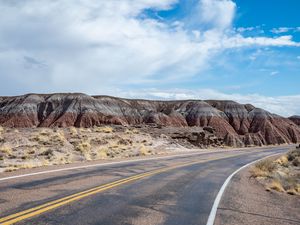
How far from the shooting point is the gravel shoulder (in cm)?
790

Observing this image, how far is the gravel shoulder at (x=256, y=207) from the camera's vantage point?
790 cm

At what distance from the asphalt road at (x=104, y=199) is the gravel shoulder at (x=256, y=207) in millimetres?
445

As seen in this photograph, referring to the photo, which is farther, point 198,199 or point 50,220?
point 198,199

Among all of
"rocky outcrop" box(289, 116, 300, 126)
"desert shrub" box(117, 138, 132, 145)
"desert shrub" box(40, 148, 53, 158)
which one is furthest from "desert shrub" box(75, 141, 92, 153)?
"rocky outcrop" box(289, 116, 300, 126)

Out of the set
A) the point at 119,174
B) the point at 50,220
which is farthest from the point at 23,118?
the point at 50,220

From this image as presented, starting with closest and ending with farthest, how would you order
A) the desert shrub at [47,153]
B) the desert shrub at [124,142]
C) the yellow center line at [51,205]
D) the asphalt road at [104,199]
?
the yellow center line at [51,205], the asphalt road at [104,199], the desert shrub at [47,153], the desert shrub at [124,142]

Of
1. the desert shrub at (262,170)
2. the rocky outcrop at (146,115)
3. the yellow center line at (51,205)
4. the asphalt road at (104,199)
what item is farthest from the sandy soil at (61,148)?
the rocky outcrop at (146,115)

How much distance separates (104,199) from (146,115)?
9442 cm

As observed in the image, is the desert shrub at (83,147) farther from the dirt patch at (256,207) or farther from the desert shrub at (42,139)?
the dirt patch at (256,207)

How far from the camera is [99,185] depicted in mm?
11289

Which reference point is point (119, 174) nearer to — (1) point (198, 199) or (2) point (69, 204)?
(1) point (198, 199)

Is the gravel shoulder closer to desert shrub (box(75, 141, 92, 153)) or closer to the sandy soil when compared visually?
the sandy soil

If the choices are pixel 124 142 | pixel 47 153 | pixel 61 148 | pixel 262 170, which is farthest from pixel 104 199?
pixel 124 142

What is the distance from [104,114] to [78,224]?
304ft
